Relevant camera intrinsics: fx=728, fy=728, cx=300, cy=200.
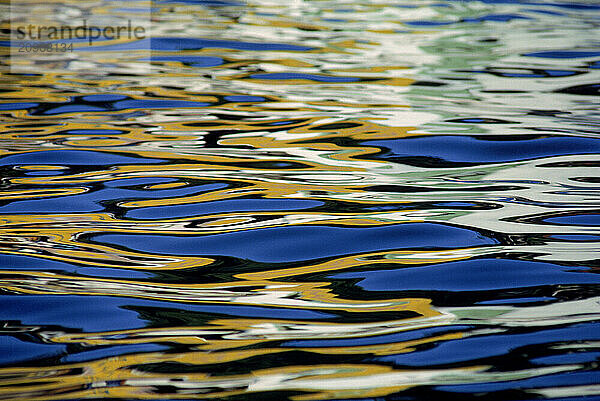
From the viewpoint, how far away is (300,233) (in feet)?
6.72

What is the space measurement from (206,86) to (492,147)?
1.87 metres

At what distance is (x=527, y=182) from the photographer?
8.14ft

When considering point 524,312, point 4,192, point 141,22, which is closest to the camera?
point 524,312

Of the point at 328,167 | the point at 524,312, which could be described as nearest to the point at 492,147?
the point at 328,167

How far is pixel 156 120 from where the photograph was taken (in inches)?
136

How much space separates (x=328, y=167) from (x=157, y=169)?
63 centimetres

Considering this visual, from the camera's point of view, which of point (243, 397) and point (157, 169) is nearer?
point (243, 397)

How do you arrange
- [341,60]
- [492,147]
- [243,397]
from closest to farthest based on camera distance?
[243,397], [492,147], [341,60]

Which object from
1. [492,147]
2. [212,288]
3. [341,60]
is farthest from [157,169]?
[341,60]

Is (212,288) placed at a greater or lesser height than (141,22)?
lesser

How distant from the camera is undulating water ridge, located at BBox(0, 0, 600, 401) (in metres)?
1.34

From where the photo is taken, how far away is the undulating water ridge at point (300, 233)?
134 cm

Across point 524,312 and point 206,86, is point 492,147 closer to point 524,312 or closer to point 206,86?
point 524,312

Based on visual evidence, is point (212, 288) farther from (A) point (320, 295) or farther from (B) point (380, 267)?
(B) point (380, 267)
